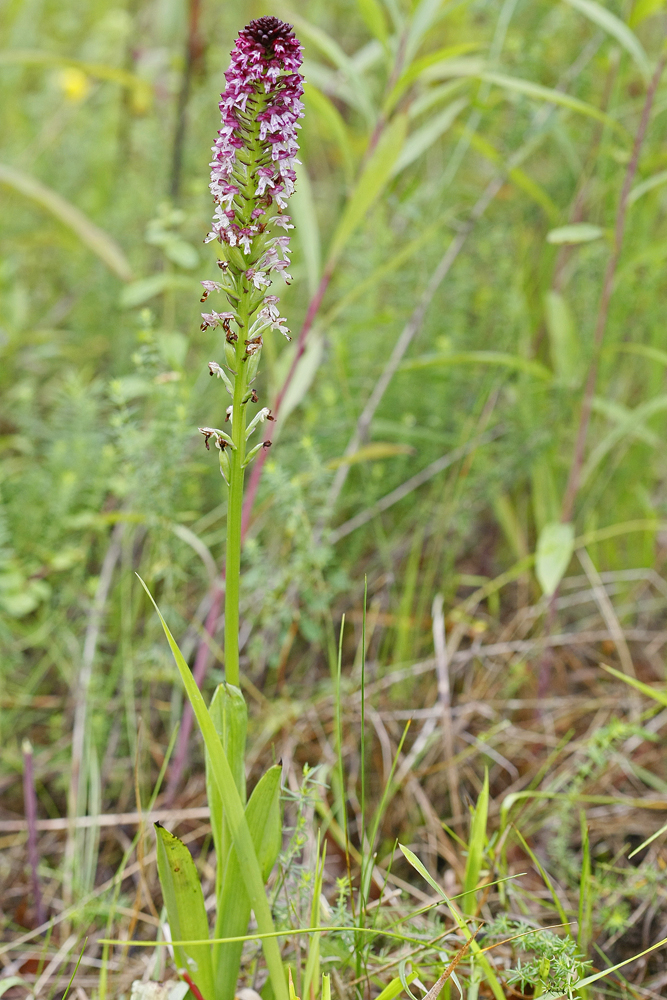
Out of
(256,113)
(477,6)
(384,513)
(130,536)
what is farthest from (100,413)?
(256,113)

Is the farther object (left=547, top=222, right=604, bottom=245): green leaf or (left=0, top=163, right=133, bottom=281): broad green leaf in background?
(left=0, top=163, right=133, bottom=281): broad green leaf in background

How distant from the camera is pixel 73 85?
4.02 m

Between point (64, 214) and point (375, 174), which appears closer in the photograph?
point (375, 174)

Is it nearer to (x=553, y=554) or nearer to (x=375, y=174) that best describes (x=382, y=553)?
(x=553, y=554)

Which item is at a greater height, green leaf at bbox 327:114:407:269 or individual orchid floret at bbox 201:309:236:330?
green leaf at bbox 327:114:407:269

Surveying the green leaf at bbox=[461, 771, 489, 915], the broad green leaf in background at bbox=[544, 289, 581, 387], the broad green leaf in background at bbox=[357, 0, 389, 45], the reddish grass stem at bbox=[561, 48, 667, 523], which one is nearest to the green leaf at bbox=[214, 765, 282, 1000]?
the green leaf at bbox=[461, 771, 489, 915]

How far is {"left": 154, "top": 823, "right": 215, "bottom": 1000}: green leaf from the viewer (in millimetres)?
1170

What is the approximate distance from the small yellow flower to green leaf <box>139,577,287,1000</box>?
12.5ft

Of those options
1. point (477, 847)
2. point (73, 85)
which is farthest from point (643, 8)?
point (73, 85)

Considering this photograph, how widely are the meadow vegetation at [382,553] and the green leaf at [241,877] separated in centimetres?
11

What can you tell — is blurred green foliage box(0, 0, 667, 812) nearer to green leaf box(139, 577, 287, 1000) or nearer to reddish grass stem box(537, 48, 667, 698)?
reddish grass stem box(537, 48, 667, 698)

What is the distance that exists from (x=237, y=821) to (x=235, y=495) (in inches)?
19.5

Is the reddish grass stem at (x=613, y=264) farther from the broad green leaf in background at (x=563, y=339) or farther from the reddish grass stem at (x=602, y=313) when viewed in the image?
the broad green leaf in background at (x=563, y=339)

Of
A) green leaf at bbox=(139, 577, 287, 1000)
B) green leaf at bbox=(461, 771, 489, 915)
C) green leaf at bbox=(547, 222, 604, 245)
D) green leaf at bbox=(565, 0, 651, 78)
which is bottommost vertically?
green leaf at bbox=(461, 771, 489, 915)
